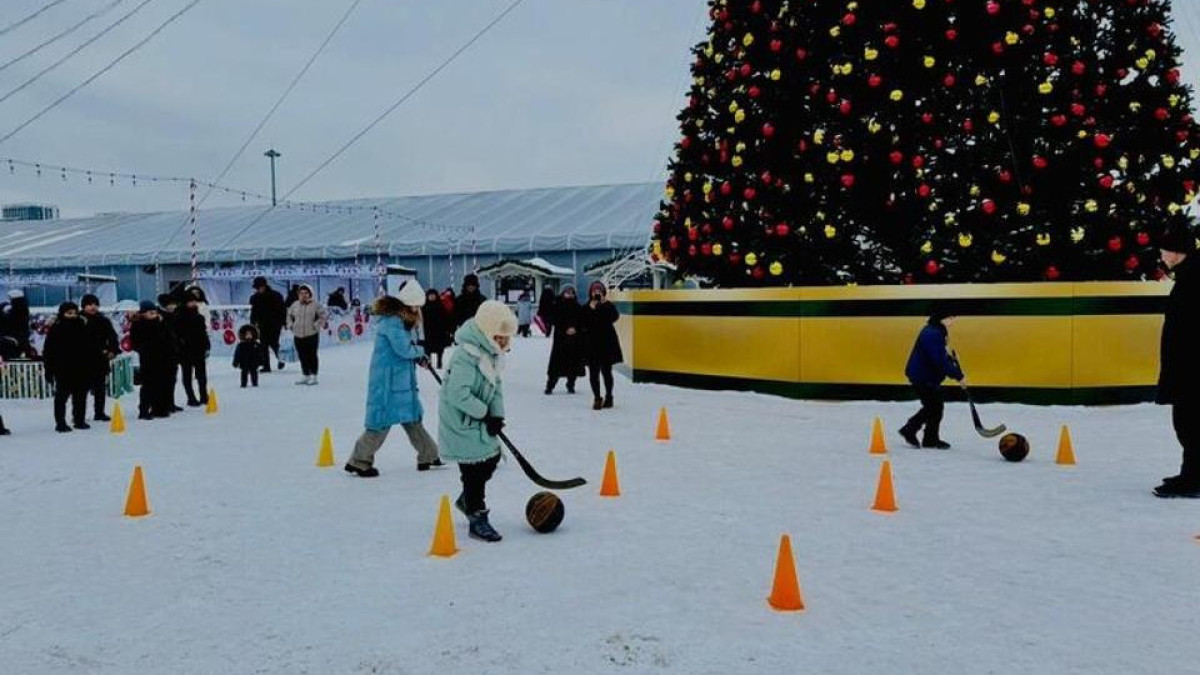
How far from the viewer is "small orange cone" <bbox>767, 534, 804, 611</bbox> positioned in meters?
4.56

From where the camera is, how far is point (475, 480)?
19.4ft

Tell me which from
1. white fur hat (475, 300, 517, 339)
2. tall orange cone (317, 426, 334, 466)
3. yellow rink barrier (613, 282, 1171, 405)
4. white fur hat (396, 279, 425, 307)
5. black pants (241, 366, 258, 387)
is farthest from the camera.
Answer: black pants (241, 366, 258, 387)

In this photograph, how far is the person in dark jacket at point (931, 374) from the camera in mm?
8859

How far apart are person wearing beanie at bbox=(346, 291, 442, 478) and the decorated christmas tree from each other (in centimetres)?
691

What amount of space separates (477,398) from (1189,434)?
489cm

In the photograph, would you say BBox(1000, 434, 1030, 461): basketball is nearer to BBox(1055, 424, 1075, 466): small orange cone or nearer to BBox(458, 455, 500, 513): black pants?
BBox(1055, 424, 1075, 466): small orange cone

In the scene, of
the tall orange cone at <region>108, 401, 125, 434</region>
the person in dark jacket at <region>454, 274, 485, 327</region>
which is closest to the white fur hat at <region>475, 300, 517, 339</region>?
the tall orange cone at <region>108, 401, 125, 434</region>

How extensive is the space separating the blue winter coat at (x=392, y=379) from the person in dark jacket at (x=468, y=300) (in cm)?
975

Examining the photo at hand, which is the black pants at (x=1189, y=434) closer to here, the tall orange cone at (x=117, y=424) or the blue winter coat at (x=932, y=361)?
the blue winter coat at (x=932, y=361)

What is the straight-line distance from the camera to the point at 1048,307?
12.1 metres

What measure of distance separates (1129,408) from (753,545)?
8329mm

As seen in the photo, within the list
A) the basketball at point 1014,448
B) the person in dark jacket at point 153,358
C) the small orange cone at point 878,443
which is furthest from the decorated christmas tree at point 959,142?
the person in dark jacket at point 153,358

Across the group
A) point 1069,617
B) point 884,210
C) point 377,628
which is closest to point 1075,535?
point 1069,617

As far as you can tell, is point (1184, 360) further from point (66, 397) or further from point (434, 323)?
point (434, 323)
